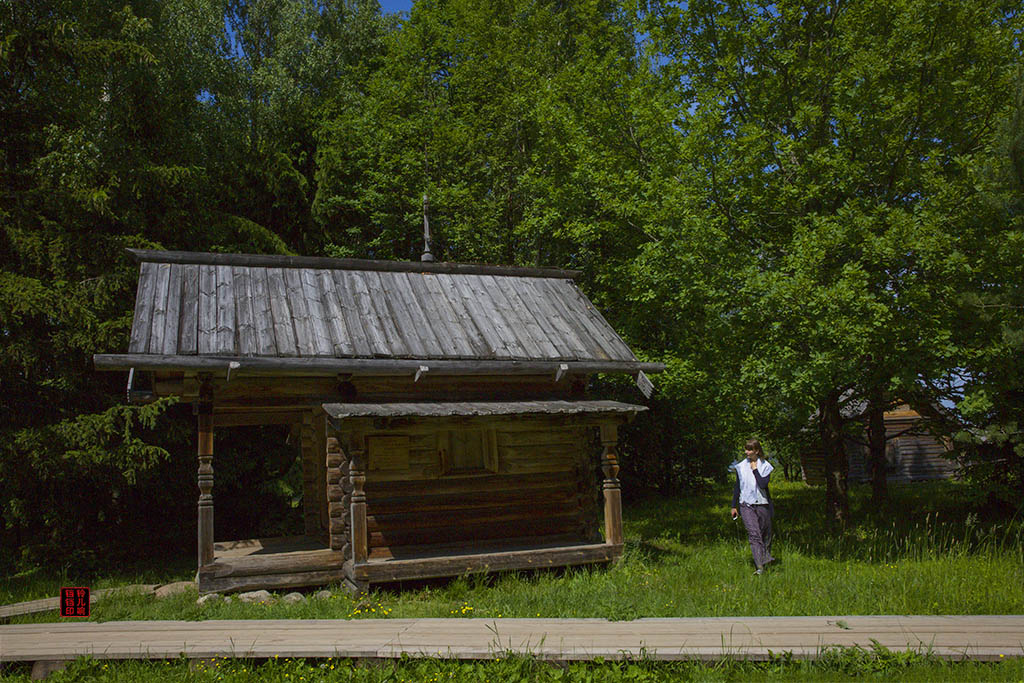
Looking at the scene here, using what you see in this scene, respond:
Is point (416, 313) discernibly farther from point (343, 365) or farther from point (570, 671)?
point (570, 671)

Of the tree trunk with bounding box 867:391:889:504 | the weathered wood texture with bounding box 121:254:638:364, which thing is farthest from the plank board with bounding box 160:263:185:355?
the tree trunk with bounding box 867:391:889:504

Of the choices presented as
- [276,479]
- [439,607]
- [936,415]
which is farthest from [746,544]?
[276,479]

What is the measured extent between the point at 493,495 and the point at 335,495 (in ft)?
7.73

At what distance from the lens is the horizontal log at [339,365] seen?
360 inches

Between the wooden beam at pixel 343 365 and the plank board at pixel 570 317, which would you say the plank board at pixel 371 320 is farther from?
the plank board at pixel 570 317

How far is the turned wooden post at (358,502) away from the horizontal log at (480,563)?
0.18 meters

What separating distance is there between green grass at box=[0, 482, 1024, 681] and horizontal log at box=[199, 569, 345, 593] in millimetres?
223

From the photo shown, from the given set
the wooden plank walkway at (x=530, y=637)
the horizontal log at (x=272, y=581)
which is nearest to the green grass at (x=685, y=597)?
the wooden plank walkway at (x=530, y=637)

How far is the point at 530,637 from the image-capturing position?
6715 mm

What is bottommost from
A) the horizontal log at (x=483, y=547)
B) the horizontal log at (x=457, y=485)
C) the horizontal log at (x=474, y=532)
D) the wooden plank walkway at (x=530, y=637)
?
the wooden plank walkway at (x=530, y=637)

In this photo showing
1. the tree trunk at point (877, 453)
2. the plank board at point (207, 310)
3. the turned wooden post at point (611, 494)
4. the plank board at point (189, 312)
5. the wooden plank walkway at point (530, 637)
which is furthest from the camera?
the tree trunk at point (877, 453)

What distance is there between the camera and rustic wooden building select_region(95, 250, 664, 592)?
975 cm

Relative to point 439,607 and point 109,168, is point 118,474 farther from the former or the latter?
point 439,607

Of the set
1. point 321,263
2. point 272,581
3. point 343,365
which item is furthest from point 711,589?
point 321,263
